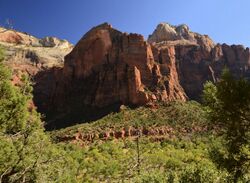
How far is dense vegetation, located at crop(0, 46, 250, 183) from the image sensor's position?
58.4 ft

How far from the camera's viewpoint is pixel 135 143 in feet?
286

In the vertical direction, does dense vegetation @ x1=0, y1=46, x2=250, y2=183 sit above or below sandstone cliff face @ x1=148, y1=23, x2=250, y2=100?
below

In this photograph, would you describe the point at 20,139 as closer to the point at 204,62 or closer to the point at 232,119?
the point at 232,119

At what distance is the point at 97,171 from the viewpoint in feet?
214

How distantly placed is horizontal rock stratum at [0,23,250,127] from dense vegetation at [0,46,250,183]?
12.2 metres

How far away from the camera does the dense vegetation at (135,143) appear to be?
17797 millimetres

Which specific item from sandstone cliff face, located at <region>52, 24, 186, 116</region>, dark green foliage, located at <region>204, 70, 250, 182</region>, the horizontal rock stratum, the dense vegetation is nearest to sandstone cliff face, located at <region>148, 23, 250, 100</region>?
the horizontal rock stratum

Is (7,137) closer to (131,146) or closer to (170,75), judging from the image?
(131,146)

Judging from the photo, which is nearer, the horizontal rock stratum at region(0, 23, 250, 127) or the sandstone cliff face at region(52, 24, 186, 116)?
the sandstone cliff face at region(52, 24, 186, 116)

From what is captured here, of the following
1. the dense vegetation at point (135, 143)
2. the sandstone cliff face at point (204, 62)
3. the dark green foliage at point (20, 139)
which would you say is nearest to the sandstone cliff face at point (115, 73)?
the dense vegetation at point (135, 143)

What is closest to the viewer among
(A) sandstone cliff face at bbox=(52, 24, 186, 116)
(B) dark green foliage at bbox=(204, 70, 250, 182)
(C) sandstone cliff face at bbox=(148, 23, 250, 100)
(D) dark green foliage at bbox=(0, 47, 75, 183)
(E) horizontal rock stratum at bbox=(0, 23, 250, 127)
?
(B) dark green foliage at bbox=(204, 70, 250, 182)

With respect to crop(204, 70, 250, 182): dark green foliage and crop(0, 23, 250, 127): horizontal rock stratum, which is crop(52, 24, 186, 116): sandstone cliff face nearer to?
crop(0, 23, 250, 127): horizontal rock stratum

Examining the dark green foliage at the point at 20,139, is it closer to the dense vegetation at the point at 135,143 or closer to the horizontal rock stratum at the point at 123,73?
the dense vegetation at the point at 135,143

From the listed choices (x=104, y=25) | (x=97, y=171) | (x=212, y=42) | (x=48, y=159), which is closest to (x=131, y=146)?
(x=97, y=171)
